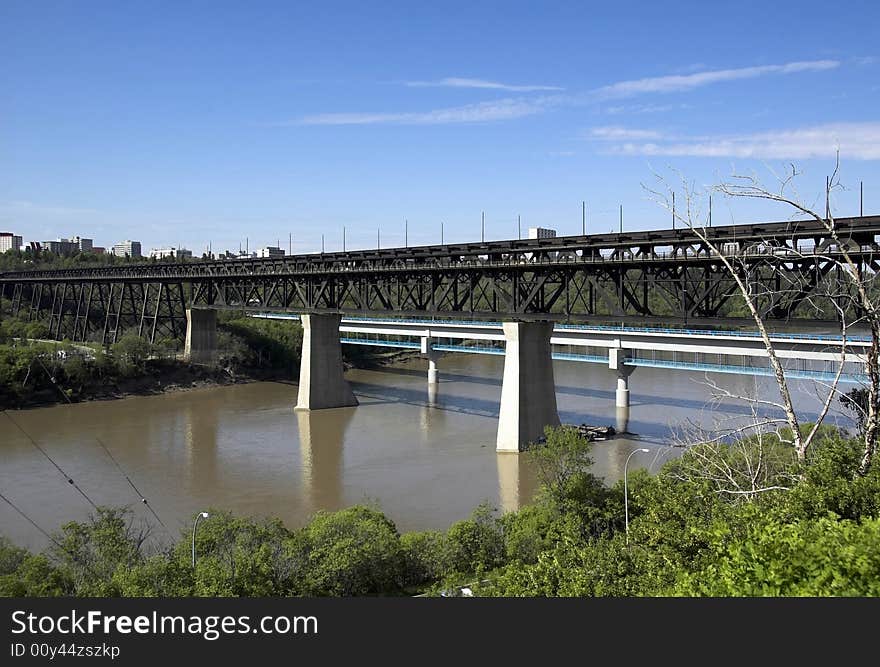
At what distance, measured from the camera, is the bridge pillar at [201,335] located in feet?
196

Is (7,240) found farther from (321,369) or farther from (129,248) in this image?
(321,369)

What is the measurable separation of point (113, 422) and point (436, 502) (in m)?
24.5

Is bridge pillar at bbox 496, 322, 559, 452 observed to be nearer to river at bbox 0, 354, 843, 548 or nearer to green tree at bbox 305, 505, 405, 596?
river at bbox 0, 354, 843, 548

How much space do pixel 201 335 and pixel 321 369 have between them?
18306 millimetres

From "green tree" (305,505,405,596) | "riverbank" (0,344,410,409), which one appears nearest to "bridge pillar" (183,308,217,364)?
"riverbank" (0,344,410,409)

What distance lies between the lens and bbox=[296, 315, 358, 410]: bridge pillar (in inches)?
1811

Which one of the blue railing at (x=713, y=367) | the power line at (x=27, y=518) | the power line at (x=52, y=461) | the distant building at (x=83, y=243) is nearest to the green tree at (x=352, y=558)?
the power line at (x=52, y=461)

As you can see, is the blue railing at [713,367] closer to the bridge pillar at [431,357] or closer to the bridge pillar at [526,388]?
the bridge pillar at [431,357]

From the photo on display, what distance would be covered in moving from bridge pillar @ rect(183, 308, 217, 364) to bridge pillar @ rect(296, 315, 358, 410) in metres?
15.5

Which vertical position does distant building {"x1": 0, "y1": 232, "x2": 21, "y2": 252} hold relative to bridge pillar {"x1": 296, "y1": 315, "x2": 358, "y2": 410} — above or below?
above

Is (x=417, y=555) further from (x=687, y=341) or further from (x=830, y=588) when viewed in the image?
(x=687, y=341)

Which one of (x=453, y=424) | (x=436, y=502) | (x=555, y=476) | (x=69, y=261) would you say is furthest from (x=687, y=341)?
(x=69, y=261)

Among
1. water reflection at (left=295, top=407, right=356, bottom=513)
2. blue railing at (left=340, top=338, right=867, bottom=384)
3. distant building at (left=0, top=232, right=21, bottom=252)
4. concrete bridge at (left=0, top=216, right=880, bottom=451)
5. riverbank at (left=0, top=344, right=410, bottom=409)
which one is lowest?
water reflection at (left=295, top=407, right=356, bottom=513)

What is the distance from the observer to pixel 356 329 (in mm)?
62906
